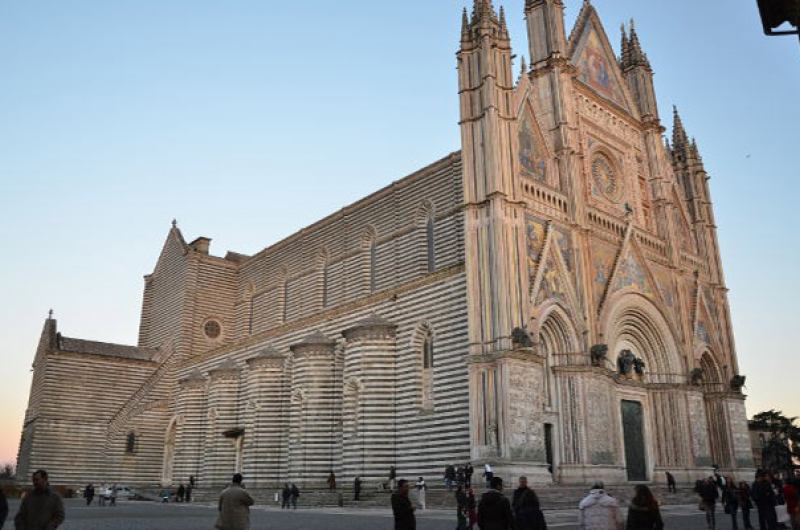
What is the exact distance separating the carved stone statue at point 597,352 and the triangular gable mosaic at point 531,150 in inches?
245

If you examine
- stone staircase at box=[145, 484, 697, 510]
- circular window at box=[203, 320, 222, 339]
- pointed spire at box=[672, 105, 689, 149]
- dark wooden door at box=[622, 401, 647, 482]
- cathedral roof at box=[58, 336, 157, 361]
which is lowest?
stone staircase at box=[145, 484, 697, 510]

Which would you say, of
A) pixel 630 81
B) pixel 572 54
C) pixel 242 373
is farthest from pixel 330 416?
pixel 630 81

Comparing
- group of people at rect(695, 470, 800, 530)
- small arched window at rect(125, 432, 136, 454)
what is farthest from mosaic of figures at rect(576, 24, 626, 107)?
small arched window at rect(125, 432, 136, 454)

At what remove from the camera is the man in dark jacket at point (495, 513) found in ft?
23.3

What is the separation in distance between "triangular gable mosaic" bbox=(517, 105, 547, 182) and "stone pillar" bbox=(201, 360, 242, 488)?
17.4 metres

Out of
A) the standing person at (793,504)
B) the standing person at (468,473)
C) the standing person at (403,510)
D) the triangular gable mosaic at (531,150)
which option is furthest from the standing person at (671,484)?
the standing person at (403,510)

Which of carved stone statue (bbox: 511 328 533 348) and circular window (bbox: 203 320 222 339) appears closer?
carved stone statue (bbox: 511 328 533 348)

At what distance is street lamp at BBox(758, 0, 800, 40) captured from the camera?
516 centimetres

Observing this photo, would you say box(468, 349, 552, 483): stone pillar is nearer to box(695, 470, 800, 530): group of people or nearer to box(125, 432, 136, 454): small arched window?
box(695, 470, 800, 530): group of people

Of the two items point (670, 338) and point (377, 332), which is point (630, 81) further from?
point (377, 332)

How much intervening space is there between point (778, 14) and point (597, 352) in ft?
64.2

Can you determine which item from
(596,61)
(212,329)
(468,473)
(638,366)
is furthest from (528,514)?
(212,329)

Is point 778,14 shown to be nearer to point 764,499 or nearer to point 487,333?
point 764,499

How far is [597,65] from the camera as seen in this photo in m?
31.0
